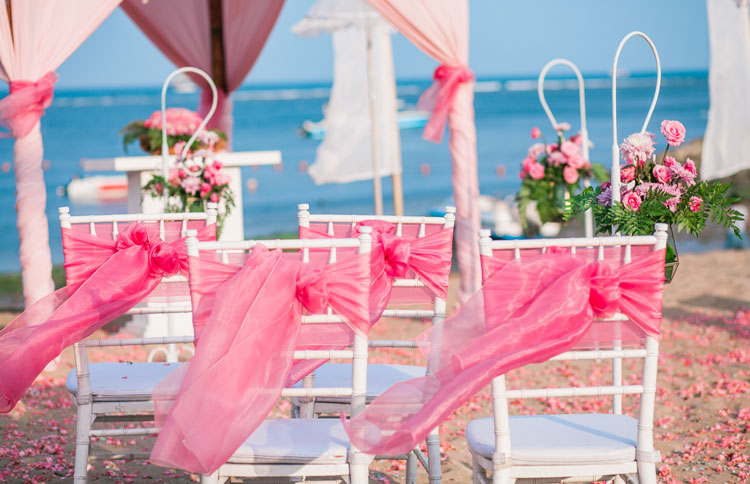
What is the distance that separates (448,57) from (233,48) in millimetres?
2084

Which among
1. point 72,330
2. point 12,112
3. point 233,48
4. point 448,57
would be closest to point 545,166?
point 448,57

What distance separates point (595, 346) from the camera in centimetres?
201

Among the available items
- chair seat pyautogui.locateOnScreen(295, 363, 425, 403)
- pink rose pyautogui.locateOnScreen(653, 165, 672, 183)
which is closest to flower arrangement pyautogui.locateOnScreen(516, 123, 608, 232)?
chair seat pyautogui.locateOnScreen(295, 363, 425, 403)

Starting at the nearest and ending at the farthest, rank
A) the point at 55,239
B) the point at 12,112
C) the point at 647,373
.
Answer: the point at 647,373
the point at 12,112
the point at 55,239

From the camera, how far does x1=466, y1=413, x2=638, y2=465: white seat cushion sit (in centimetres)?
198

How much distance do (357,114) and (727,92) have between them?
3179 mm

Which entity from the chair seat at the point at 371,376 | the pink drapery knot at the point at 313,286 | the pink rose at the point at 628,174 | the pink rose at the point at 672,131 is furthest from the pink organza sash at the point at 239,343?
the pink rose at the point at 672,131

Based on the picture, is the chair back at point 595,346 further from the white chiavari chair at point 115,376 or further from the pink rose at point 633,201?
the white chiavari chair at point 115,376

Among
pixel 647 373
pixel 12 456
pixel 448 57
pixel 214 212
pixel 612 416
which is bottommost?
pixel 12 456

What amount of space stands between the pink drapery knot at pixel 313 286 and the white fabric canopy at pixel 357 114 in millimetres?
4809

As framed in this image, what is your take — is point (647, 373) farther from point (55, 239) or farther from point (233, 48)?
point (55, 239)

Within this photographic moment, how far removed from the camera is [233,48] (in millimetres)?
6309

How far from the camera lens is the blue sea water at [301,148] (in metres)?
17.9

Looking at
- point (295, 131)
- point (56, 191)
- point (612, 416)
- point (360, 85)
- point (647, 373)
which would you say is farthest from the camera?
point (295, 131)
